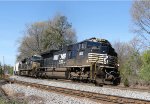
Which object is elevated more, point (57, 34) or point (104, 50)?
point (57, 34)

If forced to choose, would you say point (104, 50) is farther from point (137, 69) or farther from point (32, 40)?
point (32, 40)

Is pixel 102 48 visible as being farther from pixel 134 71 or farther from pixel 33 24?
pixel 33 24

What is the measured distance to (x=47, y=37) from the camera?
210ft

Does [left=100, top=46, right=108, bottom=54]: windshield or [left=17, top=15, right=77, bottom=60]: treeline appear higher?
[left=17, top=15, right=77, bottom=60]: treeline

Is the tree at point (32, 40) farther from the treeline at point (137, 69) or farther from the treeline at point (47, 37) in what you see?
the treeline at point (137, 69)

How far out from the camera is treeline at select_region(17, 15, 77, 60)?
63.6m

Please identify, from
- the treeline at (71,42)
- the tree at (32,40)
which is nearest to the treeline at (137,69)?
the treeline at (71,42)

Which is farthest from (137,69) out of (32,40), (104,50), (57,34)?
(32,40)

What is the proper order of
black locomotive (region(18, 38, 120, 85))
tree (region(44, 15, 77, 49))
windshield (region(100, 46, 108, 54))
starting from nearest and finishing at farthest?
1. black locomotive (region(18, 38, 120, 85))
2. windshield (region(100, 46, 108, 54))
3. tree (region(44, 15, 77, 49))

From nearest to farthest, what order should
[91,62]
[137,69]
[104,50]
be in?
[91,62], [104,50], [137,69]

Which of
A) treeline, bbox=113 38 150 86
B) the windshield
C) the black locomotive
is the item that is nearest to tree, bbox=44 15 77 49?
treeline, bbox=113 38 150 86

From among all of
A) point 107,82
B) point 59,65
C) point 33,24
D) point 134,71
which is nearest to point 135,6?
point 134,71

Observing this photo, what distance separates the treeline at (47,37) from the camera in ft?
209

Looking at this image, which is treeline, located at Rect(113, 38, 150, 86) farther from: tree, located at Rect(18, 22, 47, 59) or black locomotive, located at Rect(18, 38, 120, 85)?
tree, located at Rect(18, 22, 47, 59)
